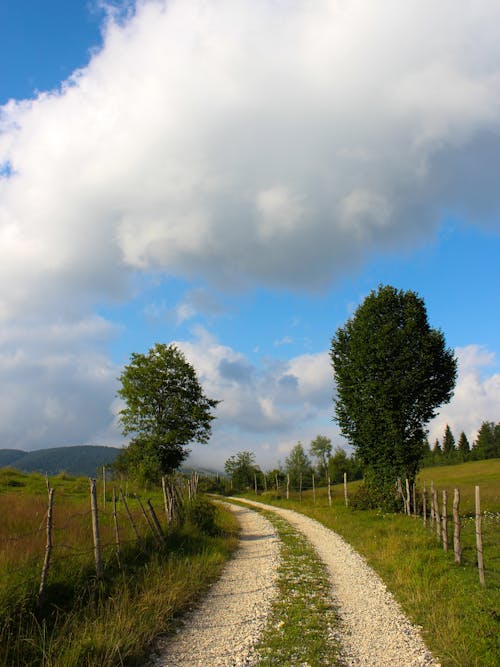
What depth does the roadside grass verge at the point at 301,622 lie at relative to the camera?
6.34 m

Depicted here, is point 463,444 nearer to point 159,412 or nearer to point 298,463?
point 298,463

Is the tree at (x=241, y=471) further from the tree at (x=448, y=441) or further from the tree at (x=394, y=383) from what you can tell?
the tree at (x=448, y=441)

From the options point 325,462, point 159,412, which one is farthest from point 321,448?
point 159,412

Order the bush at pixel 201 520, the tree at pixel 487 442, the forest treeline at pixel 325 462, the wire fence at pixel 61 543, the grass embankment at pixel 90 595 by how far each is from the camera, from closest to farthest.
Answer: the grass embankment at pixel 90 595 → the wire fence at pixel 61 543 → the bush at pixel 201 520 → the forest treeline at pixel 325 462 → the tree at pixel 487 442

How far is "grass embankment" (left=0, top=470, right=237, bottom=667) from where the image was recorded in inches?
240

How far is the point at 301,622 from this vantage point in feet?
25.5

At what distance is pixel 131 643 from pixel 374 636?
4.02 m

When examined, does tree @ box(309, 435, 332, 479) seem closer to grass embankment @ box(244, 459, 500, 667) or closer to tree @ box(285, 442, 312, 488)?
tree @ box(285, 442, 312, 488)

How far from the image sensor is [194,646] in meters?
6.81

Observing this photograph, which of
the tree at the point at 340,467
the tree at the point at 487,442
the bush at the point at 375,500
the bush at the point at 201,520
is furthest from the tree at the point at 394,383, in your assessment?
the tree at the point at 487,442

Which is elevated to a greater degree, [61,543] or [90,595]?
[61,543]

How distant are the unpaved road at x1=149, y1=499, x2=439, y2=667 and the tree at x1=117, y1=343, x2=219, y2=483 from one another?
67.7ft

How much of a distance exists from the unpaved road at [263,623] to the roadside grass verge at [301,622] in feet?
0.61

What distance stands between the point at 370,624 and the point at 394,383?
2072 centimetres
